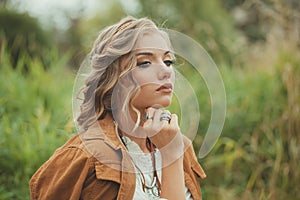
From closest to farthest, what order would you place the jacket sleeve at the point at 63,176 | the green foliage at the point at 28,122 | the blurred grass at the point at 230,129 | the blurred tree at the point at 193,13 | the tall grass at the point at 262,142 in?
1. the jacket sleeve at the point at 63,176
2. the green foliage at the point at 28,122
3. the blurred grass at the point at 230,129
4. the tall grass at the point at 262,142
5. the blurred tree at the point at 193,13

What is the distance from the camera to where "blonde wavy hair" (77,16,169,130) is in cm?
203

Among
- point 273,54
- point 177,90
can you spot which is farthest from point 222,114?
point 273,54

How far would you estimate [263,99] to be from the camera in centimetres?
482

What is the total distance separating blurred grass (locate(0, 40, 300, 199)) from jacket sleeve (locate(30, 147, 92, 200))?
3.66 ft

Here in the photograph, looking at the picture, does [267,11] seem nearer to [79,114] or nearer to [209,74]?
[209,74]

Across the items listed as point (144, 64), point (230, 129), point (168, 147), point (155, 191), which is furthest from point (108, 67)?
point (230, 129)

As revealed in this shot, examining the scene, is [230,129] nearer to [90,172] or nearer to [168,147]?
[168,147]

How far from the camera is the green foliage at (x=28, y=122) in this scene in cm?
329

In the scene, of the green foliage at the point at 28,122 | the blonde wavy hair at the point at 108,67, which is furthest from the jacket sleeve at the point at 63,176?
the green foliage at the point at 28,122

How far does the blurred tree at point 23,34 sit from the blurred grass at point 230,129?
110 centimetres

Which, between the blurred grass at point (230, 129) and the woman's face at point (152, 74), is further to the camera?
the blurred grass at point (230, 129)

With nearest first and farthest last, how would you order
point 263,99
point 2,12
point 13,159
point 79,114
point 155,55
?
point 155,55 < point 79,114 < point 13,159 < point 263,99 < point 2,12

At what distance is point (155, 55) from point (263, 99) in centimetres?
299

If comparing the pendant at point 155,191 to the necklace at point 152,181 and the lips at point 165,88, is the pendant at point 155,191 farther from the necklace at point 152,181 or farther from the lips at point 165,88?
the lips at point 165,88
